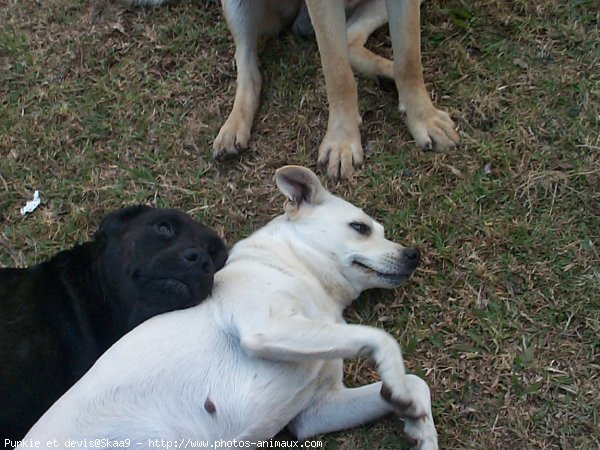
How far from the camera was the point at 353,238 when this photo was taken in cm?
309

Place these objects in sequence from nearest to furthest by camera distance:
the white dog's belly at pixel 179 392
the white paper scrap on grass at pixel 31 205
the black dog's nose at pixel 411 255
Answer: the white dog's belly at pixel 179 392 < the black dog's nose at pixel 411 255 < the white paper scrap on grass at pixel 31 205

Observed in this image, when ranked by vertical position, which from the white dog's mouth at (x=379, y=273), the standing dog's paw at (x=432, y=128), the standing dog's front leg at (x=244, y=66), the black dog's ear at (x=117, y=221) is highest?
the standing dog's front leg at (x=244, y=66)

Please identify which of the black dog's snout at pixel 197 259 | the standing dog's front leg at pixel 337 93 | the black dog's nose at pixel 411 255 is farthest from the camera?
the standing dog's front leg at pixel 337 93

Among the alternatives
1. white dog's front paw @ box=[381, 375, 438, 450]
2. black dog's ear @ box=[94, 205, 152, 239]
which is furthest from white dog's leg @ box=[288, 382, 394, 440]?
black dog's ear @ box=[94, 205, 152, 239]

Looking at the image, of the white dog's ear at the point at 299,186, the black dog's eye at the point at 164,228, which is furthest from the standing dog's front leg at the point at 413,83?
the black dog's eye at the point at 164,228

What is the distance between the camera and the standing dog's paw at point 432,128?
12.0 ft

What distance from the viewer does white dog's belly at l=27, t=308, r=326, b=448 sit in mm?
2572

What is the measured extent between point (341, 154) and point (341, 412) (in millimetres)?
1238

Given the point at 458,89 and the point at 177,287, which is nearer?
the point at 177,287

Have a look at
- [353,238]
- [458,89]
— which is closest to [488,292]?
[353,238]

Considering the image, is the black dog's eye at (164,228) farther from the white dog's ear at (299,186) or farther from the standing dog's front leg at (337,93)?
the standing dog's front leg at (337,93)

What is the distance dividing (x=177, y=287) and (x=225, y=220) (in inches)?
34.5

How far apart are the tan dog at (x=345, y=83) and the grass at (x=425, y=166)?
8 centimetres

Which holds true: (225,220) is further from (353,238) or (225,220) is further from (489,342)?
(489,342)
